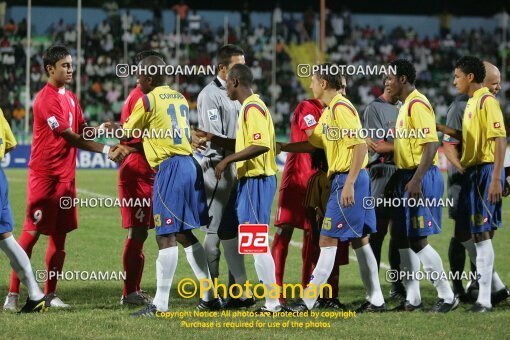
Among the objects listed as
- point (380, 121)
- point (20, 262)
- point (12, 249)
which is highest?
point (380, 121)

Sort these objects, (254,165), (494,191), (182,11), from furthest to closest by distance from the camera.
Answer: (182,11)
(494,191)
(254,165)

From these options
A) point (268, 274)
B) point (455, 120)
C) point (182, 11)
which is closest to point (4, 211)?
point (268, 274)

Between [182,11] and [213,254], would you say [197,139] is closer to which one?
[213,254]

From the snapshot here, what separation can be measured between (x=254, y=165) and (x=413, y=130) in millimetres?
1380

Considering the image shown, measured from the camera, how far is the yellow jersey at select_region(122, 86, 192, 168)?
7566mm

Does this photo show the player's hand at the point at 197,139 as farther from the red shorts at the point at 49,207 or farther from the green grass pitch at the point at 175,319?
the green grass pitch at the point at 175,319

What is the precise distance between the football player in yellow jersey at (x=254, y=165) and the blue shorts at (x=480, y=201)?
5.72 feet

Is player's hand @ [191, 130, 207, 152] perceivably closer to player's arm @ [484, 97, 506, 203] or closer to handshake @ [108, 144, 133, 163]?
handshake @ [108, 144, 133, 163]

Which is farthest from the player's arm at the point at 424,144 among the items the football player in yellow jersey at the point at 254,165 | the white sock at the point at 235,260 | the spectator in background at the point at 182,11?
the spectator in background at the point at 182,11

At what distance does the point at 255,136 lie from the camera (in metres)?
7.47

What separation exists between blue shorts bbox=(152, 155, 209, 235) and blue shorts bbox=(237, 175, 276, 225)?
380 millimetres

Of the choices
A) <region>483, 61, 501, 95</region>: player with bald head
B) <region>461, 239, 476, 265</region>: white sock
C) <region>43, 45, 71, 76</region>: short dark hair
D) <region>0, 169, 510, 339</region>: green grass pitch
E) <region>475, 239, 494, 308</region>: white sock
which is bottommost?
<region>0, 169, 510, 339</region>: green grass pitch

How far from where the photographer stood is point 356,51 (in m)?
36.8

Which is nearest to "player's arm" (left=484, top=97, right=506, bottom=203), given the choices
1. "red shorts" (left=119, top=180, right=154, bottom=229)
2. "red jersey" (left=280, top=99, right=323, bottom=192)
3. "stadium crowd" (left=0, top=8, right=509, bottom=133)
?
"red jersey" (left=280, top=99, right=323, bottom=192)
